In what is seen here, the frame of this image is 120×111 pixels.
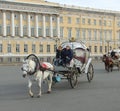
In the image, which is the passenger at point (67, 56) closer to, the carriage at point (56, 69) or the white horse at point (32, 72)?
the carriage at point (56, 69)

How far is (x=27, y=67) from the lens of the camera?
525 inches

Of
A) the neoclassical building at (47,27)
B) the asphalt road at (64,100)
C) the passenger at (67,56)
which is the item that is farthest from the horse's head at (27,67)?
the neoclassical building at (47,27)

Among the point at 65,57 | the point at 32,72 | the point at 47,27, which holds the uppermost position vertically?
the point at 47,27

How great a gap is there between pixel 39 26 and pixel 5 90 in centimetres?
7774

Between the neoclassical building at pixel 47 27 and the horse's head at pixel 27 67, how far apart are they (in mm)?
67448

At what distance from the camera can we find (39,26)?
93.6 meters

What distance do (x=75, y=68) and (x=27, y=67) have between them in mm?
3972

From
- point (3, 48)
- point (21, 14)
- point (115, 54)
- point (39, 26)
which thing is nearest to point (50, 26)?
point (39, 26)

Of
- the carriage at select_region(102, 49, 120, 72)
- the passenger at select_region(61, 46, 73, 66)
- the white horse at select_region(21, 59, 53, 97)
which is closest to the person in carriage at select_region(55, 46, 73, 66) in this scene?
the passenger at select_region(61, 46, 73, 66)

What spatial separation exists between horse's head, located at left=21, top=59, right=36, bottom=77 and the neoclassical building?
6745cm

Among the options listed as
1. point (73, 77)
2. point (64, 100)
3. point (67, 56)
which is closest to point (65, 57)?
point (67, 56)

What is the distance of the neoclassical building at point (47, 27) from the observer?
85.9 meters

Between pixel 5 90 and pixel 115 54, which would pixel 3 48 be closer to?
pixel 115 54

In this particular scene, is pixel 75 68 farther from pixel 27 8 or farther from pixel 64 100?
pixel 27 8
